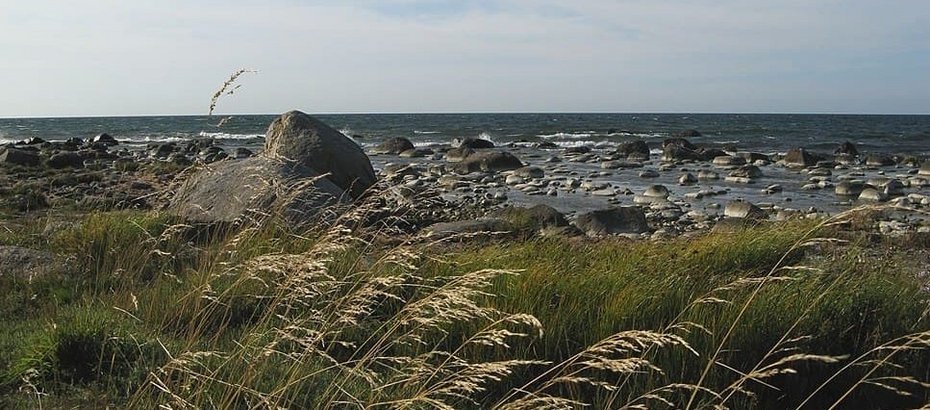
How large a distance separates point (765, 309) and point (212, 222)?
5318 mm

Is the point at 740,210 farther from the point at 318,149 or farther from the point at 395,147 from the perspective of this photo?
the point at 395,147

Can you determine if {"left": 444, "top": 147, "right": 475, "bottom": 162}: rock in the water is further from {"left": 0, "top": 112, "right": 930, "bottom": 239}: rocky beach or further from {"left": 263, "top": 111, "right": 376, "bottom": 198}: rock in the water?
{"left": 263, "top": 111, "right": 376, "bottom": 198}: rock in the water

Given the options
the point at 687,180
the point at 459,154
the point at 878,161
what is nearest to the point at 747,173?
the point at 687,180

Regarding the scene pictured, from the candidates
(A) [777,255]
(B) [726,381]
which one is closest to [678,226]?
(A) [777,255]

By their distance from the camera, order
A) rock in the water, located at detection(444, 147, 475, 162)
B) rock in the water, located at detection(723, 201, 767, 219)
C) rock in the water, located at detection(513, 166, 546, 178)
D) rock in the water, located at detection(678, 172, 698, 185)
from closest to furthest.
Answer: rock in the water, located at detection(723, 201, 767, 219) → rock in the water, located at detection(678, 172, 698, 185) → rock in the water, located at detection(513, 166, 546, 178) → rock in the water, located at detection(444, 147, 475, 162)

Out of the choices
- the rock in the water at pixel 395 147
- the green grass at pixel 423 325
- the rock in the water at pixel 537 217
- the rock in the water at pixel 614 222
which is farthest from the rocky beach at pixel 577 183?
the green grass at pixel 423 325

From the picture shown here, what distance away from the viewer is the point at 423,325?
13.7ft

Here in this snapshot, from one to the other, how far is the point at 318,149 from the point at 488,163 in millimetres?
12873

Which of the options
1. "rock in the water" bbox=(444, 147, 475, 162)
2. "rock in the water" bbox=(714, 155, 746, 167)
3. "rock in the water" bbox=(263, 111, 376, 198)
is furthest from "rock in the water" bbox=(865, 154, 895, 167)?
"rock in the water" bbox=(263, 111, 376, 198)

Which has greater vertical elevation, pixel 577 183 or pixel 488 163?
pixel 488 163

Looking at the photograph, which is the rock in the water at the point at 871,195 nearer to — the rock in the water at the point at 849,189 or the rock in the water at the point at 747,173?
the rock in the water at the point at 849,189

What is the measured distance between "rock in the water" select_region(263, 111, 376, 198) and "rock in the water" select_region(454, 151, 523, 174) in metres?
11.8

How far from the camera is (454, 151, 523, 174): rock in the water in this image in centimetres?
2359

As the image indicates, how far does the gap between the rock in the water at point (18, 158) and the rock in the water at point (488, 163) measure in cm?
1241
